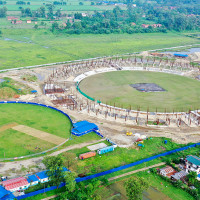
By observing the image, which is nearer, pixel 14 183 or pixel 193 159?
pixel 14 183

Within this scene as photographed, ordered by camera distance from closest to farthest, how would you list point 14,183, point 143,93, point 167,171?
point 14,183 < point 167,171 < point 143,93

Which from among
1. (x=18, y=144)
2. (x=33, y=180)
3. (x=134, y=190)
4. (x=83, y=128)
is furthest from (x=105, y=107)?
(x=134, y=190)

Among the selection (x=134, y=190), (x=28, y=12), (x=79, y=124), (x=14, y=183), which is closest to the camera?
(x=134, y=190)

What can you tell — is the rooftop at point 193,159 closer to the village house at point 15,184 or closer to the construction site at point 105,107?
the construction site at point 105,107

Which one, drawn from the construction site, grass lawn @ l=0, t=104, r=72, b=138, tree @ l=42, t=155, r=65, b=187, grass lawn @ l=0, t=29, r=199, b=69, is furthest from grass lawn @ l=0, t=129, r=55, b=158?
grass lawn @ l=0, t=29, r=199, b=69

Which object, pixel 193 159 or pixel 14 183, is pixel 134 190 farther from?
pixel 14 183

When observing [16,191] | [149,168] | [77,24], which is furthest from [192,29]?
[16,191]

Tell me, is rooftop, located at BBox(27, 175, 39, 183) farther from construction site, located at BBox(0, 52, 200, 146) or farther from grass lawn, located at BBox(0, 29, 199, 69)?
grass lawn, located at BBox(0, 29, 199, 69)

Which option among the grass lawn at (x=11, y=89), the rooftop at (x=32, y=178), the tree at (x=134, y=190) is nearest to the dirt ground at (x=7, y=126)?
the grass lawn at (x=11, y=89)
